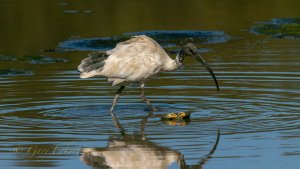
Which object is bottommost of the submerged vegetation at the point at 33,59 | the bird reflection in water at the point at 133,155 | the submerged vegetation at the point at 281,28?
the submerged vegetation at the point at 281,28

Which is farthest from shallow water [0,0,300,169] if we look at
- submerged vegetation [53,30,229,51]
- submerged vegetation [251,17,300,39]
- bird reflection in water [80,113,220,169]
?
submerged vegetation [251,17,300,39]

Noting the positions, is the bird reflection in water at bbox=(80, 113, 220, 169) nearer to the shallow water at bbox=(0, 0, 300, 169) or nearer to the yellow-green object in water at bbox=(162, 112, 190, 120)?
the shallow water at bbox=(0, 0, 300, 169)

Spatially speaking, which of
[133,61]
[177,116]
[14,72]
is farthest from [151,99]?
[14,72]

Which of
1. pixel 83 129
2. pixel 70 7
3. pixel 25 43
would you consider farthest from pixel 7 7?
pixel 83 129

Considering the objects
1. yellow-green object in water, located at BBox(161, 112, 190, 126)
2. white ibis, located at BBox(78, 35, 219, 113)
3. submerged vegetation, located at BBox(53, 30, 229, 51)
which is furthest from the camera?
submerged vegetation, located at BBox(53, 30, 229, 51)

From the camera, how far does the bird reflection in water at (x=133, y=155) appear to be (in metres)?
9.06

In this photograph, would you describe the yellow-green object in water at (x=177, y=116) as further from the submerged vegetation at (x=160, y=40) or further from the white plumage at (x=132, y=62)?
the submerged vegetation at (x=160, y=40)

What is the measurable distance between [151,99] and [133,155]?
12.5 ft

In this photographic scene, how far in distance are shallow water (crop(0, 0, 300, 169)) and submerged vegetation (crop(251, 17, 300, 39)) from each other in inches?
11.2

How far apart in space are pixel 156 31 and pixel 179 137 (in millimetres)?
8888

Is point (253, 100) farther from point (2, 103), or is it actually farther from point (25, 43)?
point (25, 43)

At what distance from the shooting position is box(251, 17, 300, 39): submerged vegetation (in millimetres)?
18875

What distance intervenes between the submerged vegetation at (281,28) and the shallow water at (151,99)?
28 centimetres

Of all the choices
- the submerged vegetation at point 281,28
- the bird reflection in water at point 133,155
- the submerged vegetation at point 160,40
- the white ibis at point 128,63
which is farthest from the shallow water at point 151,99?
the white ibis at point 128,63
